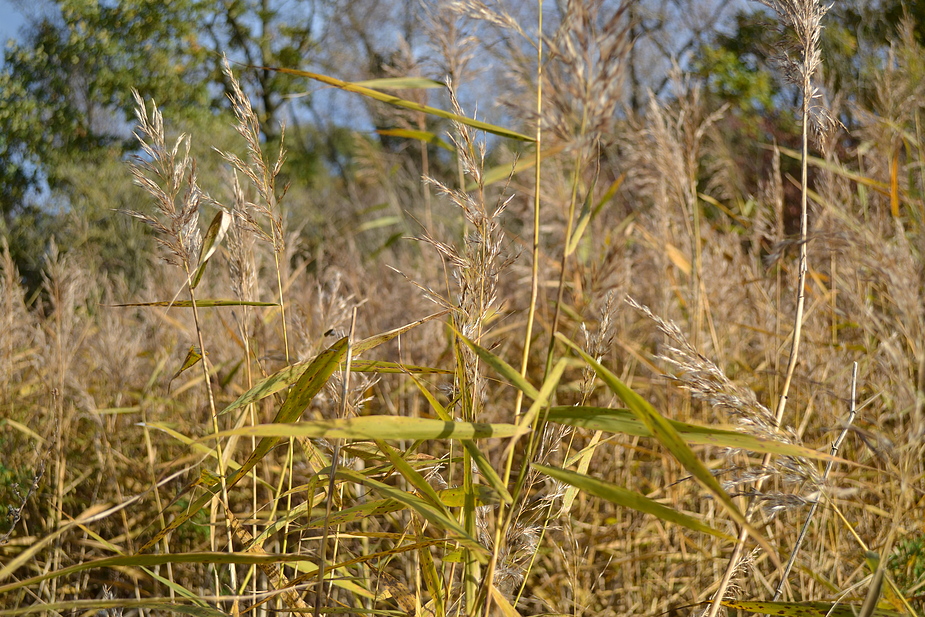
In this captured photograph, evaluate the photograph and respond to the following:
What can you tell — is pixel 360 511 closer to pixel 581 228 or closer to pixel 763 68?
pixel 581 228

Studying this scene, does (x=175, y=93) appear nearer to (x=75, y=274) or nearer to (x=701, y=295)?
(x=75, y=274)

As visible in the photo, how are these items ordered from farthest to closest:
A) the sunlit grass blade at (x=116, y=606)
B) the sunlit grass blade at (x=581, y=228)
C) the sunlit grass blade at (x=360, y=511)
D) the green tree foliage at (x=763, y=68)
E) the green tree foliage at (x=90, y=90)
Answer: the green tree foliage at (x=90, y=90) → the green tree foliage at (x=763, y=68) → the sunlit grass blade at (x=360, y=511) → the sunlit grass blade at (x=581, y=228) → the sunlit grass blade at (x=116, y=606)

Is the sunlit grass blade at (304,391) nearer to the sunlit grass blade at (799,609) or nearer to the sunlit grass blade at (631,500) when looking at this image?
the sunlit grass blade at (631,500)

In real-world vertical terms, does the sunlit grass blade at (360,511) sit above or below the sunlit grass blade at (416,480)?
below

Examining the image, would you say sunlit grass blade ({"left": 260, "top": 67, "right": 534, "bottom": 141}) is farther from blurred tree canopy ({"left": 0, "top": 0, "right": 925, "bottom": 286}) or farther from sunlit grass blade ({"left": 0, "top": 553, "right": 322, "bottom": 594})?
blurred tree canopy ({"left": 0, "top": 0, "right": 925, "bottom": 286})

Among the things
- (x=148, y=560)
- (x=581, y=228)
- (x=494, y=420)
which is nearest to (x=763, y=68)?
(x=494, y=420)

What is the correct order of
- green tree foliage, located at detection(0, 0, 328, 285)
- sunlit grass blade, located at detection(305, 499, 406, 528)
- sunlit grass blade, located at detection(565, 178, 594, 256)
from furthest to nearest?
1. green tree foliage, located at detection(0, 0, 328, 285)
2. sunlit grass blade, located at detection(305, 499, 406, 528)
3. sunlit grass blade, located at detection(565, 178, 594, 256)

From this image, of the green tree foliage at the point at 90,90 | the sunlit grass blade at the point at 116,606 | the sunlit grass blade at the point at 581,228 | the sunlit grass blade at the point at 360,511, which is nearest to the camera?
the sunlit grass blade at the point at 116,606

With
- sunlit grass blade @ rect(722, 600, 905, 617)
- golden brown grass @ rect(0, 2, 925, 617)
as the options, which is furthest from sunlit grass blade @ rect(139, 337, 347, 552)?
sunlit grass blade @ rect(722, 600, 905, 617)

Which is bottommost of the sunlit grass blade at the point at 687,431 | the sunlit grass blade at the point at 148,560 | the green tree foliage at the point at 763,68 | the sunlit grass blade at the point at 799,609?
the sunlit grass blade at the point at 799,609

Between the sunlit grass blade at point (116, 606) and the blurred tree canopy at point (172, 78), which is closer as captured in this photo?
the sunlit grass blade at point (116, 606)

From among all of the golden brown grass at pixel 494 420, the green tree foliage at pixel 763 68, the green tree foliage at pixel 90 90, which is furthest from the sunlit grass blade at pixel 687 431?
the green tree foliage at pixel 90 90

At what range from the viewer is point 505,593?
99 cm

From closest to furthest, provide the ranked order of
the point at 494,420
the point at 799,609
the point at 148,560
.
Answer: the point at 148,560 → the point at 799,609 → the point at 494,420
